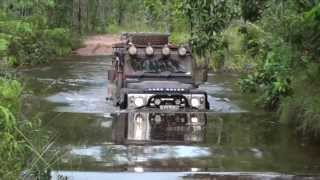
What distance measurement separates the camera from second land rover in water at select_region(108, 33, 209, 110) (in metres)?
13.8

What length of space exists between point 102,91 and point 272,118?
22.9ft

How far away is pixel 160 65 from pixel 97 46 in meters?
26.4

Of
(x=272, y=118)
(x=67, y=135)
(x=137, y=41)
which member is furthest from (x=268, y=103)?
(x=67, y=135)

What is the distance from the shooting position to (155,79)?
14.5 m

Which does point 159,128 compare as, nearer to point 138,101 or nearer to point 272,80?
point 138,101

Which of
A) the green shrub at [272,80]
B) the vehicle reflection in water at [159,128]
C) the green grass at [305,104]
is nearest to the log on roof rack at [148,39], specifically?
the green shrub at [272,80]

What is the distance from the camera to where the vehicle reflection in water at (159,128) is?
11.9 meters

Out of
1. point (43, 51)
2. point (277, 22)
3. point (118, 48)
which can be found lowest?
point (43, 51)

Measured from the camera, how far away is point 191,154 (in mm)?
10680

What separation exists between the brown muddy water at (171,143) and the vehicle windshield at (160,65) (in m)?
1.05

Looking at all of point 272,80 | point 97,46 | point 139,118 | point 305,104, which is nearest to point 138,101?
point 139,118

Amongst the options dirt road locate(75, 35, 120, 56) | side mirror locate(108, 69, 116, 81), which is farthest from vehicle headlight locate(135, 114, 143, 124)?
dirt road locate(75, 35, 120, 56)

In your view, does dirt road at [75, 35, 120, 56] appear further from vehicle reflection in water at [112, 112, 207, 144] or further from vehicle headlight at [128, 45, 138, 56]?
vehicle reflection in water at [112, 112, 207, 144]

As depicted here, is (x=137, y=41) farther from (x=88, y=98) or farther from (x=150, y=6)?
(x=150, y=6)
